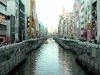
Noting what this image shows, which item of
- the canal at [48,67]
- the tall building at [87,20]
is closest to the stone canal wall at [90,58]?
the canal at [48,67]

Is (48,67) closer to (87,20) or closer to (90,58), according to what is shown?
(90,58)

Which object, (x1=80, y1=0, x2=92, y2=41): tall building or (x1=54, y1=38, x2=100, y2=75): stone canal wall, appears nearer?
(x1=54, y1=38, x2=100, y2=75): stone canal wall

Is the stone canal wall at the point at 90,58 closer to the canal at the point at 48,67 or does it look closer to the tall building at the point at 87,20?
the canal at the point at 48,67

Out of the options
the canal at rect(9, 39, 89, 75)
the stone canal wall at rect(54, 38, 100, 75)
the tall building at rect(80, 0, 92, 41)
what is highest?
the tall building at rect(80, 0, 92, 41)

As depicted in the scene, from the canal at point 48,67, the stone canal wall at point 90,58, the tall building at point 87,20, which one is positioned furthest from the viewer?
the tall building at point 87,20

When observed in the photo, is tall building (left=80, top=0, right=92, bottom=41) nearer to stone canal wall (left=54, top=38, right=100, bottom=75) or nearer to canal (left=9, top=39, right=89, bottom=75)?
stone canal wall (left=54, top=38, right=100, bottom=75)

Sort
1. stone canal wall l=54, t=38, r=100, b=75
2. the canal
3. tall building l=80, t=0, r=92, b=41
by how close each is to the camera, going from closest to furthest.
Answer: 1. stone canal wall l=54, t=38, r=100, b=75
2. the canal
3. tall building l=80, t=0, r=92, b=41

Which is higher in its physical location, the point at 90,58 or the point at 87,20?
the point at 87,20

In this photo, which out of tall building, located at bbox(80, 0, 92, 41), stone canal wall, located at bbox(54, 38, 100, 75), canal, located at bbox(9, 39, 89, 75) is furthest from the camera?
tall building, located at bbox(80, 0, 92, 41)

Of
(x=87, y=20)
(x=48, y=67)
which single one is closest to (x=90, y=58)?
(x=48, y=67)

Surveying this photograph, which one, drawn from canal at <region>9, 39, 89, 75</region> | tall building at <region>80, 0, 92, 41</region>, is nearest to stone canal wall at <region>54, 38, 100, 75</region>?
canal at <region>9, 39, 89, 75</region>

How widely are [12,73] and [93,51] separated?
17691 mm

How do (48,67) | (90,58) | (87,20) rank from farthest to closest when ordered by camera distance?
(87,20) < (48,67) < (90,58)

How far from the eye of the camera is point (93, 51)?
4931 centimetres
